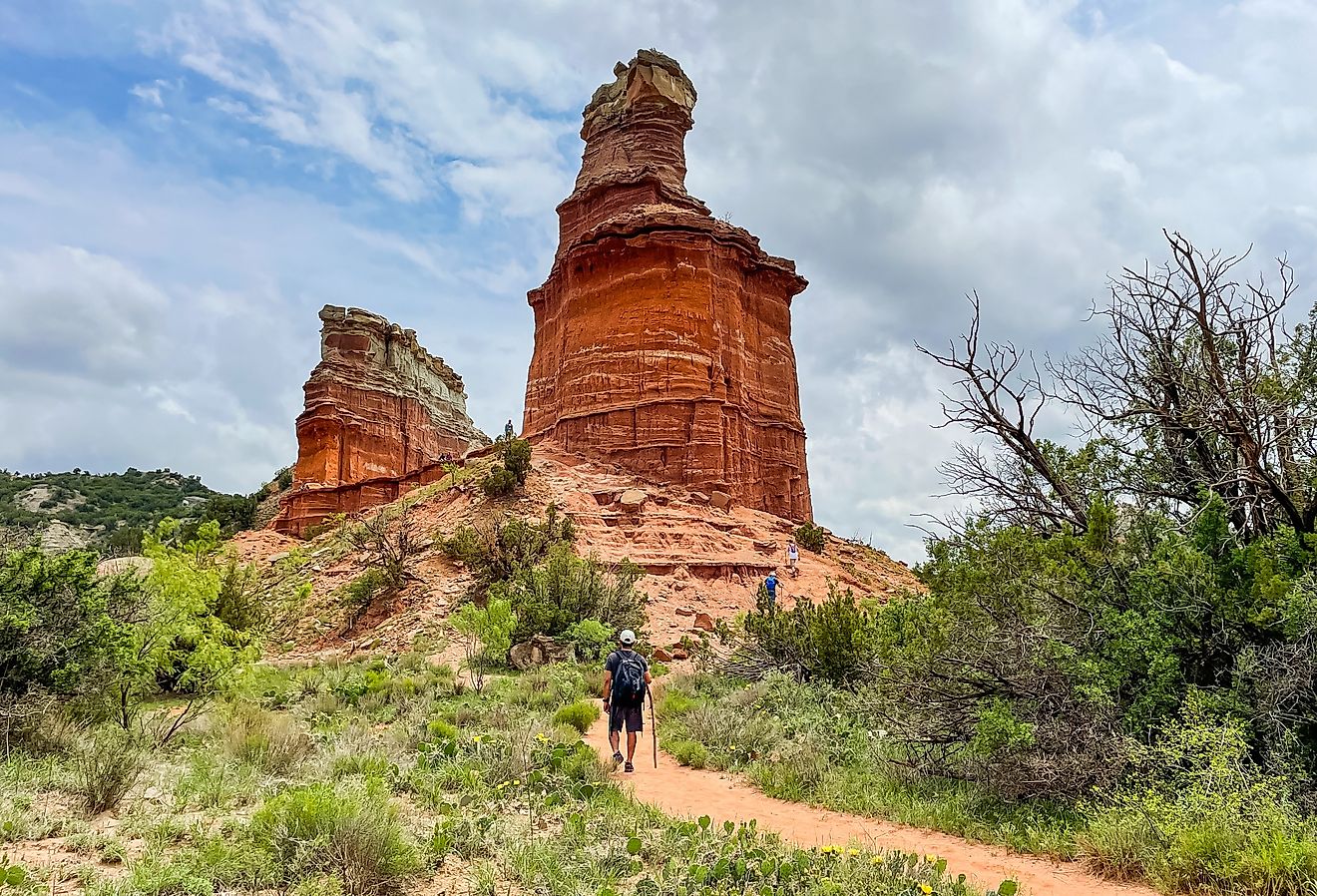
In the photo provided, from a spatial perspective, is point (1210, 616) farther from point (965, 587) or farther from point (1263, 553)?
point (965, 587)

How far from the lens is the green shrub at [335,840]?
15.8 ft

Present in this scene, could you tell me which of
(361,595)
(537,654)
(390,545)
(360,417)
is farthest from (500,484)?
(360,417)

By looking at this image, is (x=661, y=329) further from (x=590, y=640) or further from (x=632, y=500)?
(x=590, y=640)

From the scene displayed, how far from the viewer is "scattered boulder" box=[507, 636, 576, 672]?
16516 millimetres

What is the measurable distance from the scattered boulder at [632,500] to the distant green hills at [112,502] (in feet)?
104

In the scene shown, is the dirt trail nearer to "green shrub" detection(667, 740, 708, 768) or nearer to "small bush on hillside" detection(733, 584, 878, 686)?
"green shrub" detection(667, 740, 708, 768)

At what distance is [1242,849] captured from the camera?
502 centimetres

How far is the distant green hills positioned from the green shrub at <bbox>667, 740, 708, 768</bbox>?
45.8 metres

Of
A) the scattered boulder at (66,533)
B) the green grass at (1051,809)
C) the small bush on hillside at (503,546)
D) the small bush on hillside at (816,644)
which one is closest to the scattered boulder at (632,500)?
the small bush on hillside at (503,546)

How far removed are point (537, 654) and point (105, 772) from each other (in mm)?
10913

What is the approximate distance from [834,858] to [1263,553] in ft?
14.7

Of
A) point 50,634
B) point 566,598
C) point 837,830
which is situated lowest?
point 837,830

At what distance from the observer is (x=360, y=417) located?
170 ft

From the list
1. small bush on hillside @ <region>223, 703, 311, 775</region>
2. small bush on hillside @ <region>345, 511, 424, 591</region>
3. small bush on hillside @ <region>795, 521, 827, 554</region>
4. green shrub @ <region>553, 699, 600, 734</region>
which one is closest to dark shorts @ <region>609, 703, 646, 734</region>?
green shrub @ <region>553, 699, 600, 734</region>
